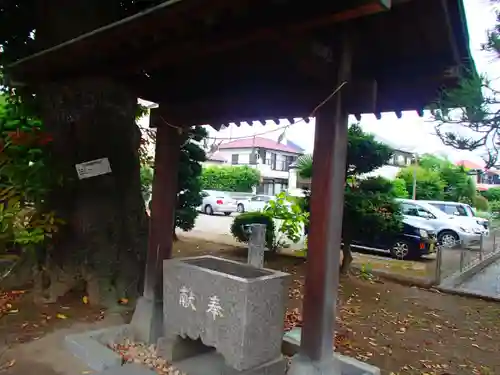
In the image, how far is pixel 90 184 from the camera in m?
5.24

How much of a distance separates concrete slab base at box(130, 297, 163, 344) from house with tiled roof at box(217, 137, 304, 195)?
3129 centimetres

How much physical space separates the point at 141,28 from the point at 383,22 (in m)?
1.65

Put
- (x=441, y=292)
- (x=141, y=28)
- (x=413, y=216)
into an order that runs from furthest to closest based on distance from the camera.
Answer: (x=413, y=216)
(x=441, y=292)
(x=141, y=28)

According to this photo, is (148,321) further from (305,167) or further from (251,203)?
(251,203)

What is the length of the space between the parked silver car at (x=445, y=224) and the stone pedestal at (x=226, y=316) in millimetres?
9925

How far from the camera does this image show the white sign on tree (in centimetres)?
496

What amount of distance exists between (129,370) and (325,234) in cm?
201

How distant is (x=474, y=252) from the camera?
35.1 feet

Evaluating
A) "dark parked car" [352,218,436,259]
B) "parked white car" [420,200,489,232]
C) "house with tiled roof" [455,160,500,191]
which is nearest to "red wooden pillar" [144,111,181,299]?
"house with tiled roof" [455,160,500,191]

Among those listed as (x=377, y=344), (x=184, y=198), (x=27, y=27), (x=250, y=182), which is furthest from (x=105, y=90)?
(x=250, y=182)

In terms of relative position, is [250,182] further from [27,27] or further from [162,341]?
[162,341]

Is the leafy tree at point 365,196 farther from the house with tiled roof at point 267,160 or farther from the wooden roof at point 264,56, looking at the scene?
the house with tiled roof at point 267,160

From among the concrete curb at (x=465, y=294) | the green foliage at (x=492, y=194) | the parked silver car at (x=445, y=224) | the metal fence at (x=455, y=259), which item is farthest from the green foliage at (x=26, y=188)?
the green foliage at (x=492, y=194)

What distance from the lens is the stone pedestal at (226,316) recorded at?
3.11 meters
